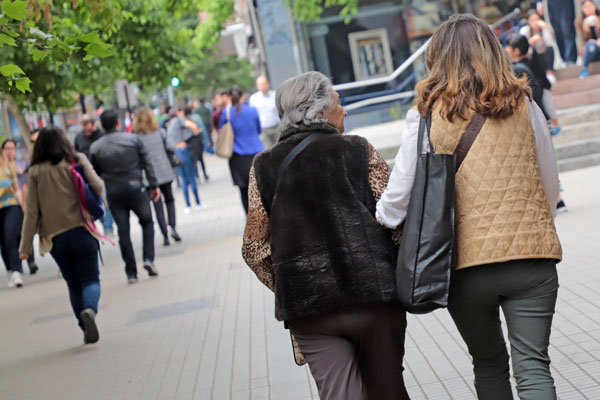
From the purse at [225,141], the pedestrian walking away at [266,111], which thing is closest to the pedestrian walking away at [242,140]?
the purse at [225,141]

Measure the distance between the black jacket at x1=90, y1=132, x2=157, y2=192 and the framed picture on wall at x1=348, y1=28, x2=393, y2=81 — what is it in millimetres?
11704

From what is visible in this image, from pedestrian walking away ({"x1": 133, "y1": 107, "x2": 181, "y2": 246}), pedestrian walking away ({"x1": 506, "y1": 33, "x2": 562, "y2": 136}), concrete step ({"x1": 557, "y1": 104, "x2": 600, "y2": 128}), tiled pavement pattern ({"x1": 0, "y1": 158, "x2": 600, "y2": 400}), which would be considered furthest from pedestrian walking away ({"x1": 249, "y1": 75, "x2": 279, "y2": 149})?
pedestrian walking away ({"x1": 506, "y1": 33, "x2": 562, "y2": 136})

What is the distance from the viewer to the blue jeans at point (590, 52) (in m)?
17.7

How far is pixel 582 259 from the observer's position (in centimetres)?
866

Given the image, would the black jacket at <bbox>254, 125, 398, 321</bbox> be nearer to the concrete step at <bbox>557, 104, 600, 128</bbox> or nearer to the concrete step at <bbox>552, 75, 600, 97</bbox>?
the concrete step at <bbox>557, 104, 600, 128</bbox>

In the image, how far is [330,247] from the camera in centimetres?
388

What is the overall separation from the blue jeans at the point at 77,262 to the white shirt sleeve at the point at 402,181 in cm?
504

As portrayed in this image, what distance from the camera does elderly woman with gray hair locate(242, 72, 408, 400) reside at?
386 cm

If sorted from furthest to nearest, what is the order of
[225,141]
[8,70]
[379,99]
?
[379,99] < [225,141] < [8,70]

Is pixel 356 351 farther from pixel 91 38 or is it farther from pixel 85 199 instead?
pixel 85 199

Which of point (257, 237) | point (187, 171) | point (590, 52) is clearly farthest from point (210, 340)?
point (590, 52)

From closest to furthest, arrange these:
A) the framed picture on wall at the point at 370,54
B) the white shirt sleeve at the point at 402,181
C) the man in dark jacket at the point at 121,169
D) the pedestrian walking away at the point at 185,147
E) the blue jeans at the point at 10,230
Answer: the white shirt sleeve at the point at 402,181 < the man in dark jacket at the point at 121,169 < the blue jeans at the point at 10,230 < the pedestrian walking away at the point at 185,147 < the framed picture on wall at the point at 370,54

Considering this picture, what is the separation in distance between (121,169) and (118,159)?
12cm

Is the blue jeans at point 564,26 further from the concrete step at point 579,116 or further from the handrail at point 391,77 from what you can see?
the concrete step at point 579,116
